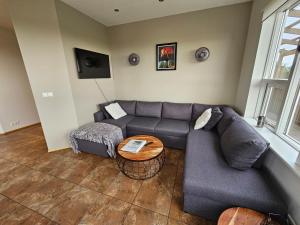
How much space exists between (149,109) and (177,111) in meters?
0.68

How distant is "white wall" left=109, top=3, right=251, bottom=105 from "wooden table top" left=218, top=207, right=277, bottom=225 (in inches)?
90.0

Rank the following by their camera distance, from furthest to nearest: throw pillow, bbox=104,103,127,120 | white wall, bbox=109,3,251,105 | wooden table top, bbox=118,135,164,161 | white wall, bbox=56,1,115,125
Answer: throw pillow, bbox=104,103,127,120
white wall, bbox=109,3,251,105
white wall, bbox=56,1,115,125
wooden table top, bbox=118,135,164,161

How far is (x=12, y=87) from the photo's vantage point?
347 centimetres

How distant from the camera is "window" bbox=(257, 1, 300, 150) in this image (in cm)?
138

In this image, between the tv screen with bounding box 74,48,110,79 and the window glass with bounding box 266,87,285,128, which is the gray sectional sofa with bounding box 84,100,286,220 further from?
the tv screen with bounding box 74,48,110,79

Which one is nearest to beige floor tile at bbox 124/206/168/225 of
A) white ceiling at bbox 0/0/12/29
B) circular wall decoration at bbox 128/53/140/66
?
circular wall decoration at bbox 128/53/140/66

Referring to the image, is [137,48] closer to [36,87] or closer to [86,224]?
[36,87]

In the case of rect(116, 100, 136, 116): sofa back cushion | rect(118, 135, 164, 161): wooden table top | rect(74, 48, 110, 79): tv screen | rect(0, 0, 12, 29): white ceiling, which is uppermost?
rect(0, 0, 12, 29): white ceiling

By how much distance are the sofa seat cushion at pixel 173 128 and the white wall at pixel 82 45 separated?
1.65 meters

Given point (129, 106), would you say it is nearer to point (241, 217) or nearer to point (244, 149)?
point (244, 149)

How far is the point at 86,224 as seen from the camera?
127cm

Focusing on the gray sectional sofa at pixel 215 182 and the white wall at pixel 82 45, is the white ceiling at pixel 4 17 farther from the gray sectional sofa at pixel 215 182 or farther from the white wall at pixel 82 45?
the gray sectional sofa at pixel 215 182

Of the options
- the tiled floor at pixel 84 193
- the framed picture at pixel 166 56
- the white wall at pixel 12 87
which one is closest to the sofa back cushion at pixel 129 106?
the framed picture at pixel 166 56

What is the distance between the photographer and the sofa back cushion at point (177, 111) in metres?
2.88
